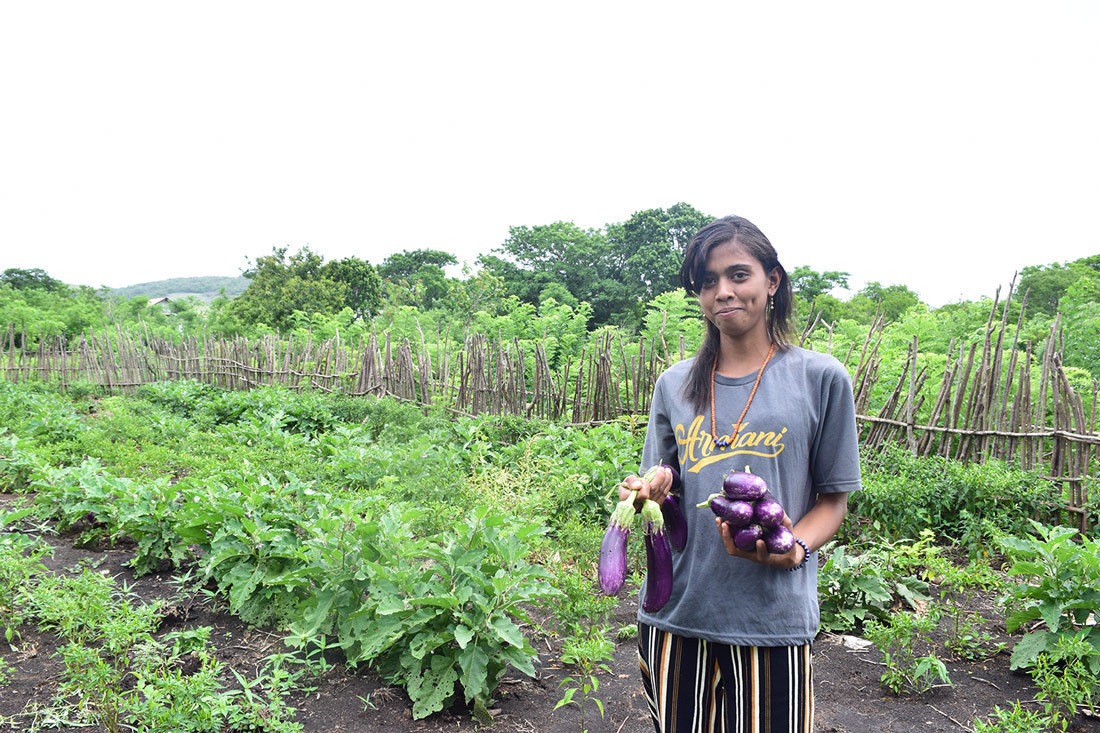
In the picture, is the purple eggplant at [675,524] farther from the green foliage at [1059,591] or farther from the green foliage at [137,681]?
the green foliage at [1059,591]

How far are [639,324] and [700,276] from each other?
82.8 feet

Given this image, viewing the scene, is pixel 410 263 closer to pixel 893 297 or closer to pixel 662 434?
pixel 893 297

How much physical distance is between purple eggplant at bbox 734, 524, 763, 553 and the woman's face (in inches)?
18.9

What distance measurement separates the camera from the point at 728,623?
5.16 ft

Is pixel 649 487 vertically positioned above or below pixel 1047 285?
below

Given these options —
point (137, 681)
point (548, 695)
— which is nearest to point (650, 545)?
point (548, 695)

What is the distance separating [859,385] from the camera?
6.36 metres

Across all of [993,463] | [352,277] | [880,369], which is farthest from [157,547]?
[352,277]

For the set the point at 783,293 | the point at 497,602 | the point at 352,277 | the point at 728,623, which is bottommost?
the point at 497,602

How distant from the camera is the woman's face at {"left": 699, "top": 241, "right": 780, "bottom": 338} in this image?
1646mm

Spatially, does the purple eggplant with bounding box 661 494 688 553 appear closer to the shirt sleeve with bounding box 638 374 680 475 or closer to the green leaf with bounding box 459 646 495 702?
the shirt sleeve with bounding box 638 374 680 475

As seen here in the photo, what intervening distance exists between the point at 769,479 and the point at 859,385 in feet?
17.3

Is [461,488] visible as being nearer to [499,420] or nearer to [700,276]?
[499,420]

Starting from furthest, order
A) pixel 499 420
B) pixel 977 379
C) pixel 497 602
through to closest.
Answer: pixel 499 420 < pixel 977 379 < pixel 497 602
